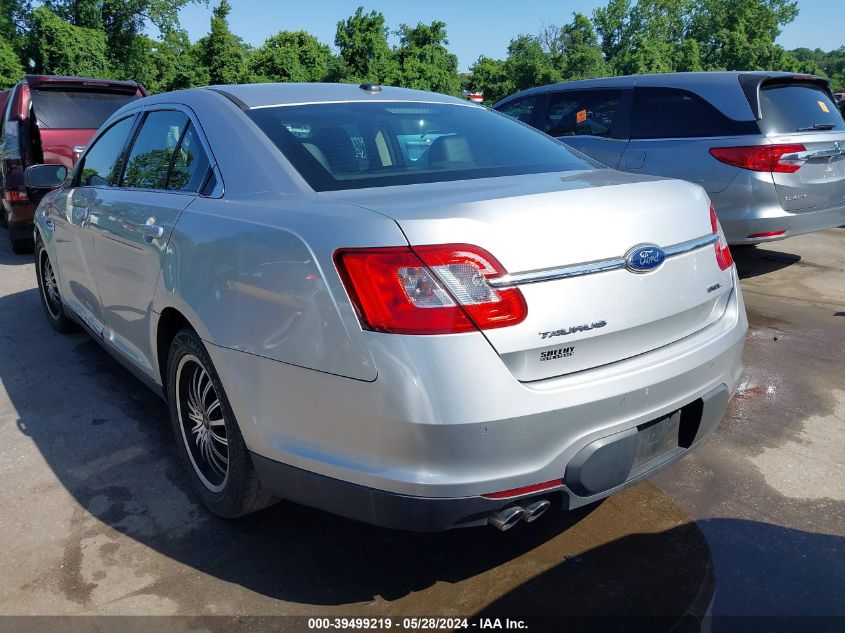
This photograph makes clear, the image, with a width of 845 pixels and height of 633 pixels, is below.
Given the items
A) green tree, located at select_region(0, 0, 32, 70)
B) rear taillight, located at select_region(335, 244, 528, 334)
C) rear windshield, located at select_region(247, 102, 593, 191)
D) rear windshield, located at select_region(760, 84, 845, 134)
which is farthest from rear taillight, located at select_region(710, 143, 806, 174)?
green tree, located at select_region(0, 0, 32, 70)

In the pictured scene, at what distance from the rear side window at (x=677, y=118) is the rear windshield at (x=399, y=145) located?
342 centimetres

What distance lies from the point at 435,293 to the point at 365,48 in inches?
1298

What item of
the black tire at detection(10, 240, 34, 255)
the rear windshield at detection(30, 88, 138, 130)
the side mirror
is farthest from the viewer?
the black tire at detection(10, 240, 34, 255)

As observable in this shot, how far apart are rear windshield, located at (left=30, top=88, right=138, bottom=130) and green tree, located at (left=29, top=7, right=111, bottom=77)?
23.4 m

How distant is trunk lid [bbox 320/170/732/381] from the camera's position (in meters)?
1.88

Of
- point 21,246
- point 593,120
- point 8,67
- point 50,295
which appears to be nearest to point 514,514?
point 50,295

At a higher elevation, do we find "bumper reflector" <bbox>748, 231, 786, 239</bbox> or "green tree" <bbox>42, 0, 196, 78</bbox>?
"green tree" <bbox>42, 0, 196, 78</bbox>

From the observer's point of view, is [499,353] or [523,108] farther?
[523,108]

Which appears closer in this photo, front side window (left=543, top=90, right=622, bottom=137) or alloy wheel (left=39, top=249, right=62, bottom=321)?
alloy wheel (left=39, top=249, right=62, bottom=321)

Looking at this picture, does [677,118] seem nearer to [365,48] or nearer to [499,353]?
[499,353]

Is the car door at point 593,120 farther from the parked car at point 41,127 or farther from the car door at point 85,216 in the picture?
the parked car at point 41,127

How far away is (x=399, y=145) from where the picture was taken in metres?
2.71

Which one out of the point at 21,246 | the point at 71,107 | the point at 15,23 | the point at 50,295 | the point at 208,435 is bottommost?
the point at 21,246

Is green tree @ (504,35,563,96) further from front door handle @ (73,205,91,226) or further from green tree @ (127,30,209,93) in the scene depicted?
front door handle @ (73,205,91,226)
